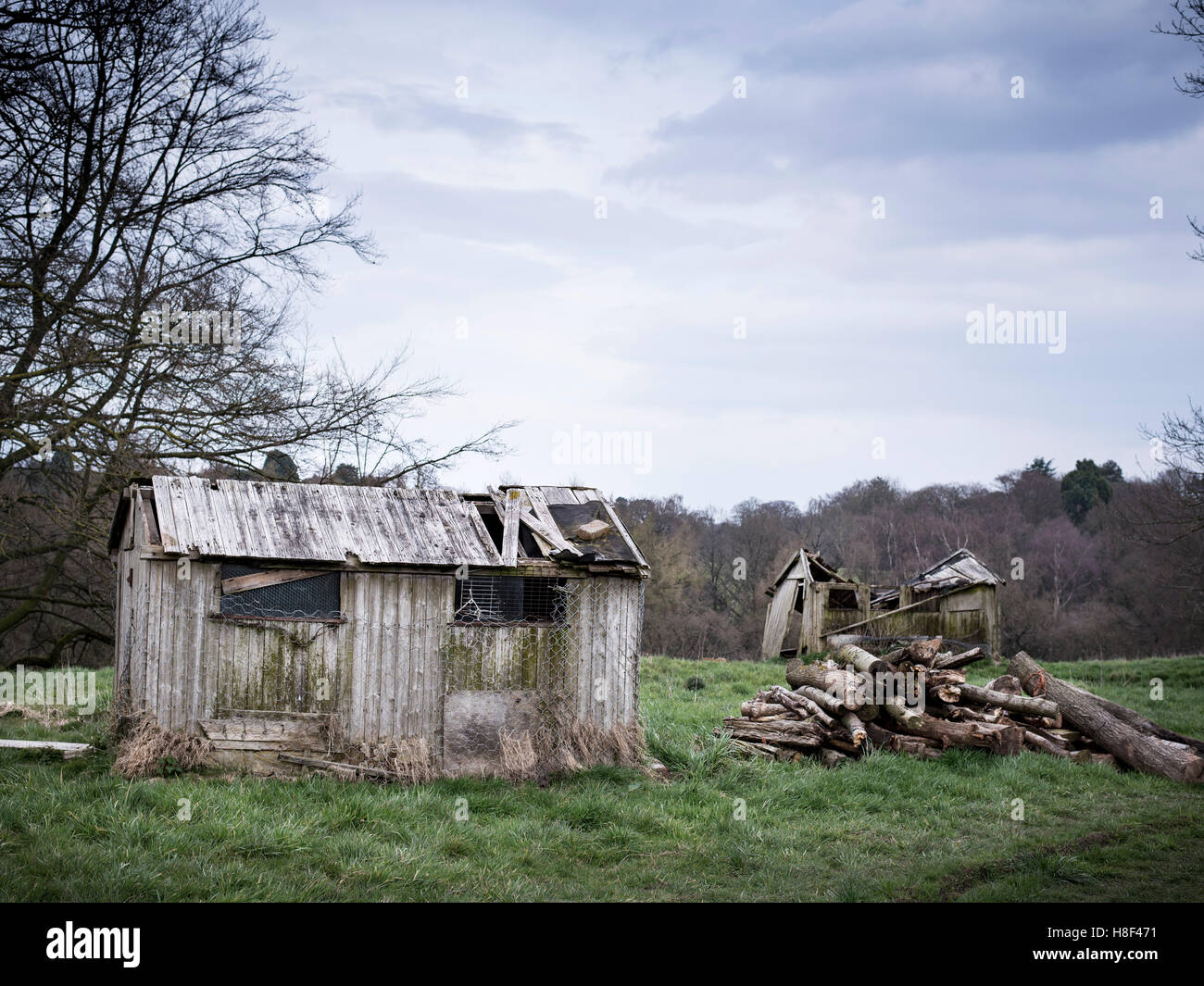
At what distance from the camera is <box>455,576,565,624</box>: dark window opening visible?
11.1 m

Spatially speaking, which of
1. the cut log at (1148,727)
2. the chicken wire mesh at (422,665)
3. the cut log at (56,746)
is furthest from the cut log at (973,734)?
the cut log at (56,746)

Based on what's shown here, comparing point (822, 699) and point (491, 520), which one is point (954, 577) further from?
point (491, 520)

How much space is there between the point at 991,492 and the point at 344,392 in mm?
60891

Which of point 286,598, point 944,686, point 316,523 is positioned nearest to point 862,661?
point 944,686

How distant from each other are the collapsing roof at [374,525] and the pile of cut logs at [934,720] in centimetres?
331

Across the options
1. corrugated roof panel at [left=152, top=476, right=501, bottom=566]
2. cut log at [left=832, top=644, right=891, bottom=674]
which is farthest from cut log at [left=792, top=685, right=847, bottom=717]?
corrugated roof panel at [left=152, top=476, right=501, bottom=566]

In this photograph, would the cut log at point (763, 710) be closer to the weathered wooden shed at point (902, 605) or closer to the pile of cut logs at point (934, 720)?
the pile of cut logs at point (934, 720)

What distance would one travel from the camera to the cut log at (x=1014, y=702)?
43.4 feet

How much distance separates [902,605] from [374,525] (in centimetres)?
1693

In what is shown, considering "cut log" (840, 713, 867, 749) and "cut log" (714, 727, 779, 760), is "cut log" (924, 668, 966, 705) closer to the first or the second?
"cut log" (840, 713, 867, 749)

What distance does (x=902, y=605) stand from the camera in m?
24.2

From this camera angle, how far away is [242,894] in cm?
629
